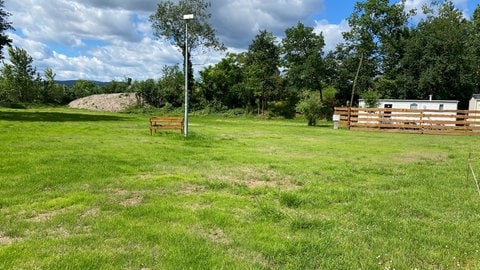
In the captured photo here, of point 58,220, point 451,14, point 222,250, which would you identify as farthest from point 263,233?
point 451,14

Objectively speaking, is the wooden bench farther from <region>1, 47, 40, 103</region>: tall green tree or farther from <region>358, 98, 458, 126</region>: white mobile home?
<region>1, 47, 40, 103</region>: tall green tree

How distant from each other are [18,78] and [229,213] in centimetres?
5150

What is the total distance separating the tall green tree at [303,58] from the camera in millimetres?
40719

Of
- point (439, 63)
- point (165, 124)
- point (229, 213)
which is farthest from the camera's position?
point (439, 63)

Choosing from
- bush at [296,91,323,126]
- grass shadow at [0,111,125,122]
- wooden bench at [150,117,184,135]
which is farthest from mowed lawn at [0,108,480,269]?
bush at [296,91,323,126]

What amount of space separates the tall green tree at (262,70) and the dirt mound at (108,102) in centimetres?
1515

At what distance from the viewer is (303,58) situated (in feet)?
140

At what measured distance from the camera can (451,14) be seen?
44031 mm

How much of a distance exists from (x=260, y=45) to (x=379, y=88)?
13728 millimetres

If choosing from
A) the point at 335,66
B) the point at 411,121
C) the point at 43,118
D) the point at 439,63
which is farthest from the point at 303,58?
the point at 43,118

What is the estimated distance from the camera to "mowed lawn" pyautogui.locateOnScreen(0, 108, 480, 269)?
3686mm

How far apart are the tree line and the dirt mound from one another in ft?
8.40

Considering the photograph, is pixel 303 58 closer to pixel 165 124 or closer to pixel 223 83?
pixel 223 83

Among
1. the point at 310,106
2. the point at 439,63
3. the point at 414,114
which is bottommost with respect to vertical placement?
the point at 414,114
